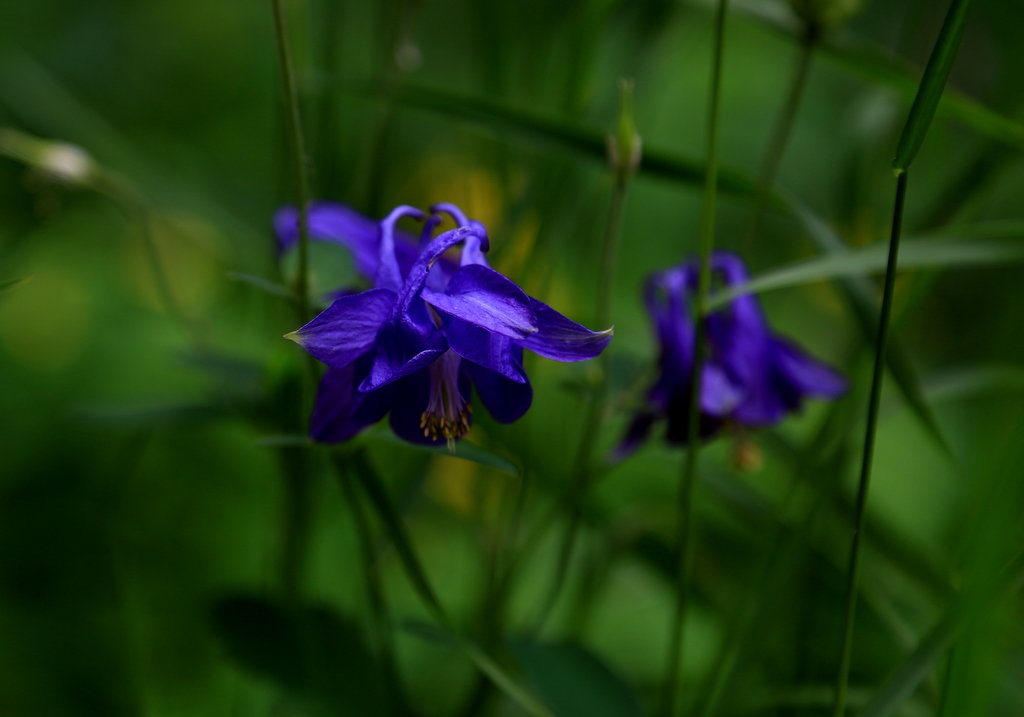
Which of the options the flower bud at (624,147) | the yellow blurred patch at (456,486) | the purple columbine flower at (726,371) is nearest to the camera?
the flower bud at (624,147)

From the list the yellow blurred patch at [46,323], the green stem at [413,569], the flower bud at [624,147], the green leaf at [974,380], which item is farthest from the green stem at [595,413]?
the yellow blurred patch at [46,323]

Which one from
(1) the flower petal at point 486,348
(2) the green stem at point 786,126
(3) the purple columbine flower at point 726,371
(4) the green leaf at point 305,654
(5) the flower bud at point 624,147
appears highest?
(2) the green stem at point 786,126

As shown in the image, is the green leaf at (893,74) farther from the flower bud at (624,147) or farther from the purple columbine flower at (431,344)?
the purple columbine flower at (431,344)

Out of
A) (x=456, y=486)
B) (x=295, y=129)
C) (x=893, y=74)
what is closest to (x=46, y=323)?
(x=456, y=486)

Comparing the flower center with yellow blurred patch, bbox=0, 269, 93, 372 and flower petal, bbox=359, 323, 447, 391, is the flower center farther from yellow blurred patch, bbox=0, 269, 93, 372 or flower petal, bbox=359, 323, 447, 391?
yellow blurred patch, bbox=0, 269, 93, 372

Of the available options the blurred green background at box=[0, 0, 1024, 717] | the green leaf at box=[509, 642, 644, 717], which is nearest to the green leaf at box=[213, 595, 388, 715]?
the blurred green background at box=[0, 0, 1024, 717]

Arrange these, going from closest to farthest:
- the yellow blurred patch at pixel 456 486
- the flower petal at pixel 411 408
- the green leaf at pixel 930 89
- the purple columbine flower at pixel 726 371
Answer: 1. the green leaf at pixel 930 89
2. the flower petal at pixel 411 408
3. the purple columbine flower at pixel 726 371
4. the yellow blurred patch at pixel 456 486

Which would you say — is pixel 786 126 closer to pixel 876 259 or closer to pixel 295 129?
pixel 876 259
